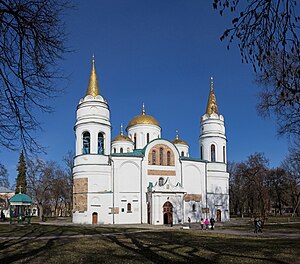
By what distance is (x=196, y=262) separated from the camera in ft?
45.0

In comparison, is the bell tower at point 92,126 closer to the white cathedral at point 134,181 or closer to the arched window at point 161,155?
the white cathedral at point 134,181

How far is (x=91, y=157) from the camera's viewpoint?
44625 mm

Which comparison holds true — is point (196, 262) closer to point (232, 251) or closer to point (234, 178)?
point (232, 251)

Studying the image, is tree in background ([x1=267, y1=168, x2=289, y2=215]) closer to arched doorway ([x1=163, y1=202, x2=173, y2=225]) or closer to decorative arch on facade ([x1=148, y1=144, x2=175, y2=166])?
decorative arch on facade ([x1=148, y1=144, x2=175, y2=166])

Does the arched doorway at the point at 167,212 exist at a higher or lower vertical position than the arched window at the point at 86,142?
lower

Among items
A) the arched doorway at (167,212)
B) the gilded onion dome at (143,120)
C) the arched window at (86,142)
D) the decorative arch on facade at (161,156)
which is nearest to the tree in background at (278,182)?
the gilded onion dome at (143,120)

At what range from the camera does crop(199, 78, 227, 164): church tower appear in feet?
172

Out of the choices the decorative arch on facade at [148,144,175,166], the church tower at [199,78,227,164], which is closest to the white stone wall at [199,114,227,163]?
the church tower at [199,78,227,164]

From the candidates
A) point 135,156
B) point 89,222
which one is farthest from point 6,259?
point 135,156

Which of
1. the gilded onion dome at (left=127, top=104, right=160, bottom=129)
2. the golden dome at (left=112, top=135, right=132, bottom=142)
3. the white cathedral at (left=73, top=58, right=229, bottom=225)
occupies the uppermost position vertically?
the gilded onion dome at (left=127, top=104, right=160, bottom=129)

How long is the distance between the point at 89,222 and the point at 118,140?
14.4 meters

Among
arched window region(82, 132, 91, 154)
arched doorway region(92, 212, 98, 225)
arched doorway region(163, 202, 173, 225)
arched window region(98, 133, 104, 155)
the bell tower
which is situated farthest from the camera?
arched window region(98, 133, 104, 155)

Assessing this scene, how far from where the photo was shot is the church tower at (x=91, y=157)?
43.8m

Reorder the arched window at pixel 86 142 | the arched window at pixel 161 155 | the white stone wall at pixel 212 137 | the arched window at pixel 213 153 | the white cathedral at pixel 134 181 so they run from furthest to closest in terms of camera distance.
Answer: the arched window at pixel 213 153
the white stone wall at pixel 212 137
the arched window at pixel 161 155
the arched window at pixel 86 142
the white cathedral at pixel 134 181
